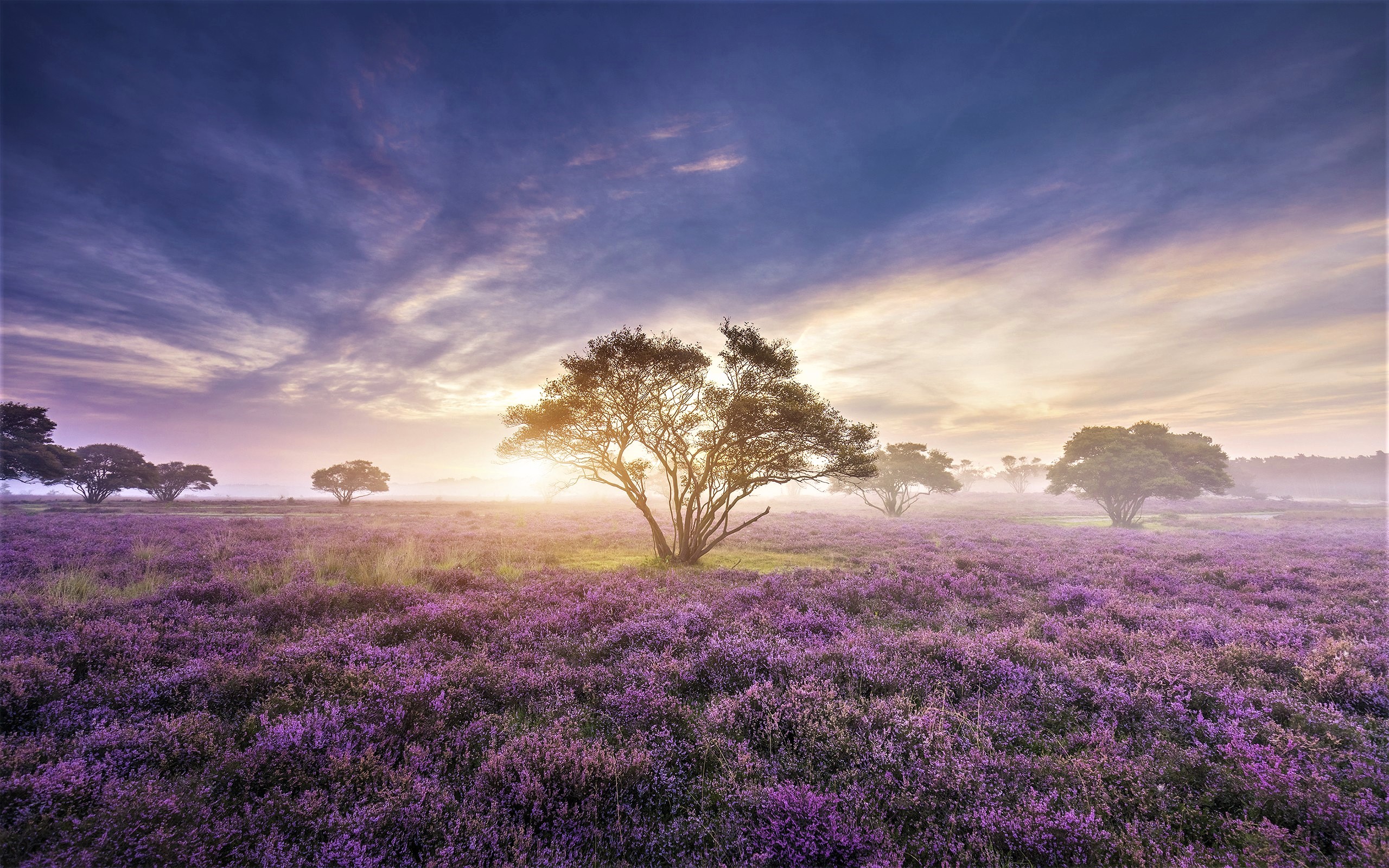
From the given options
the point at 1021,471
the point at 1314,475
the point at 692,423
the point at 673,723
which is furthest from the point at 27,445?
the point at 1314,475

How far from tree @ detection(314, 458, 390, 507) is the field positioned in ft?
195

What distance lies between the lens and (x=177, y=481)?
51438 millimetres

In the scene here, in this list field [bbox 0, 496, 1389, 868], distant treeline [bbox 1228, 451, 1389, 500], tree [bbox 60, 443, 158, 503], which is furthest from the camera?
distant treeline [bbox 1228, 451, 1389, 500]

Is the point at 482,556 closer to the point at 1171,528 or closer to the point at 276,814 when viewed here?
the point at 276,814

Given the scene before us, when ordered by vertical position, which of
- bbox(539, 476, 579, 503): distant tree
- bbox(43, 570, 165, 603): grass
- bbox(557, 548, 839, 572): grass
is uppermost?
bbox(539, 476, 579, 503): distant tree

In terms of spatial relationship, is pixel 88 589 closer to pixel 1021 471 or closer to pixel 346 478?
pixel 346 478

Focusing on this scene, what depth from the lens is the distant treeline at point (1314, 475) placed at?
343 ft

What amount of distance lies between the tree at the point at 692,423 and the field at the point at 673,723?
16.6 ft

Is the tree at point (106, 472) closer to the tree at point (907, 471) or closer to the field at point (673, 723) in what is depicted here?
the field at point (673, 723)

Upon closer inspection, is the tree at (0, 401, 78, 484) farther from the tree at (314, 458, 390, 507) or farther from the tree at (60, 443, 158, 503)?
the tree at (314, 458, 390, 507)

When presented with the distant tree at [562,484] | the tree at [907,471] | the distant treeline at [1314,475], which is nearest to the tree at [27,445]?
the distant tree at [562,484]

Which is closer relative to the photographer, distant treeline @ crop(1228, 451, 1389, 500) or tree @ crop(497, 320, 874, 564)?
tree @ crop(497, 320, 874, 564)

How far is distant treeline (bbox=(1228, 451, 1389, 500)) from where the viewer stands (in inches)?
4114

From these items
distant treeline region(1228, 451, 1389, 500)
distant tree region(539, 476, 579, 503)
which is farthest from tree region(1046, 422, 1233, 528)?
distant treeline region(1228, 451, 1389, 500)
